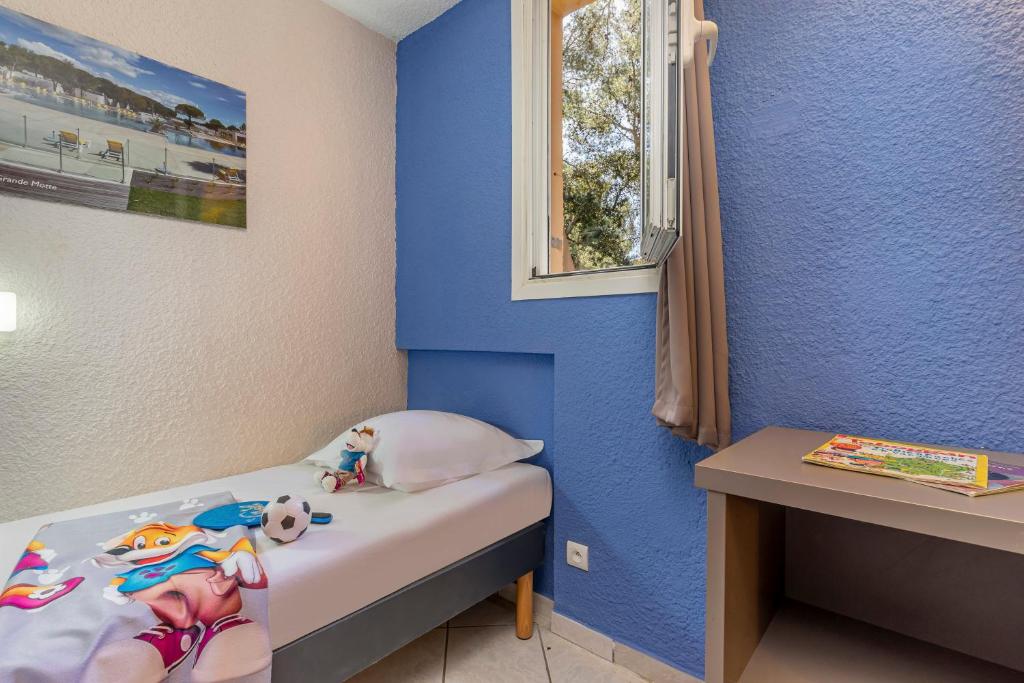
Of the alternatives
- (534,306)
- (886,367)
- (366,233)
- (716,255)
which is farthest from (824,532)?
(366,233)

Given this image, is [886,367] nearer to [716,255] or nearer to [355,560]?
[716,255]

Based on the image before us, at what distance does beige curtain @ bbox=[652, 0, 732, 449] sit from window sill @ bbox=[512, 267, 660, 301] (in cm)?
20

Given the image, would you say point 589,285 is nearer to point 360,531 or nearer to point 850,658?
point 360,531

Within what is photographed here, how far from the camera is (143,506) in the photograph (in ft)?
4.79

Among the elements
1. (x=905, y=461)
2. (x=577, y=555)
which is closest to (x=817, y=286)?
(x=905, y=461)

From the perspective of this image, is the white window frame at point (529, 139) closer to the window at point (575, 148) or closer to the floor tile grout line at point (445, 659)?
the window at point (575, 148)

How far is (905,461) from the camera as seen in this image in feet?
3.03

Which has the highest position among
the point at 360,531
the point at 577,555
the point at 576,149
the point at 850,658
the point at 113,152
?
the point at 576,149

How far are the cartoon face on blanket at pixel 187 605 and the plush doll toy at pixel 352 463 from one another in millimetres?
500

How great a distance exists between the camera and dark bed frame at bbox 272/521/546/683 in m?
1.10

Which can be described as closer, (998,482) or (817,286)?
(998,482)

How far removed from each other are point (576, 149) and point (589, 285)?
2.00 feet

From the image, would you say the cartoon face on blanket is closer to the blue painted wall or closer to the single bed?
the single bed

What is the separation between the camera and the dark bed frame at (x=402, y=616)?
1.10 m
